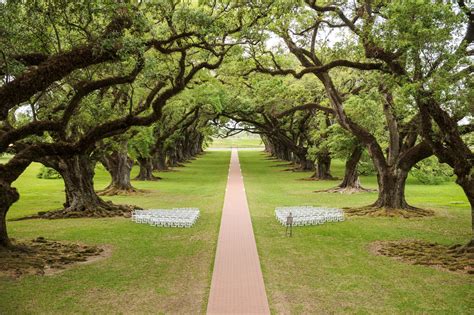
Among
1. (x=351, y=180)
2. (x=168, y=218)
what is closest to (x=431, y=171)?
(x=351, y=180)

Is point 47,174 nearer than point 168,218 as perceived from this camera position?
No

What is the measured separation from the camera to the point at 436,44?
11391 millimetres

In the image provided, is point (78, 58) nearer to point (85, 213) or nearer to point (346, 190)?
point (85, 213)

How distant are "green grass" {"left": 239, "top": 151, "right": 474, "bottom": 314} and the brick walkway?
0.32m

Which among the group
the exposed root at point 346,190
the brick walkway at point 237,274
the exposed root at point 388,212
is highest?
the exposed root at point 346,190

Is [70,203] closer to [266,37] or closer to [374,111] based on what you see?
[266,37]

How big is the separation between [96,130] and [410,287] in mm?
10171

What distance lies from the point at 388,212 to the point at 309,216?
488cm

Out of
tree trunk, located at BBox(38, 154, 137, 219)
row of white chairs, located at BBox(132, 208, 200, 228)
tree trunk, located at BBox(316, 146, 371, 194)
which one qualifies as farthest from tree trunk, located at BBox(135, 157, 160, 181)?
row of white chairs, located at BBox(132, 208, 200, 228)

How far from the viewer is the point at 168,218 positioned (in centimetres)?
1841

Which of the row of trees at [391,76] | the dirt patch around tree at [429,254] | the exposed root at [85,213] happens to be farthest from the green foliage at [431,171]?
the exposed root at [85,213]

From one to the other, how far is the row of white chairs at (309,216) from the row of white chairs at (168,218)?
3.68 m

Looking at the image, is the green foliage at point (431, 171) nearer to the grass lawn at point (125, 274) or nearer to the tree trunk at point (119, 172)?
the grass lawn at point (125, 274)

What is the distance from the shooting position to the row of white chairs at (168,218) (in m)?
18.2
